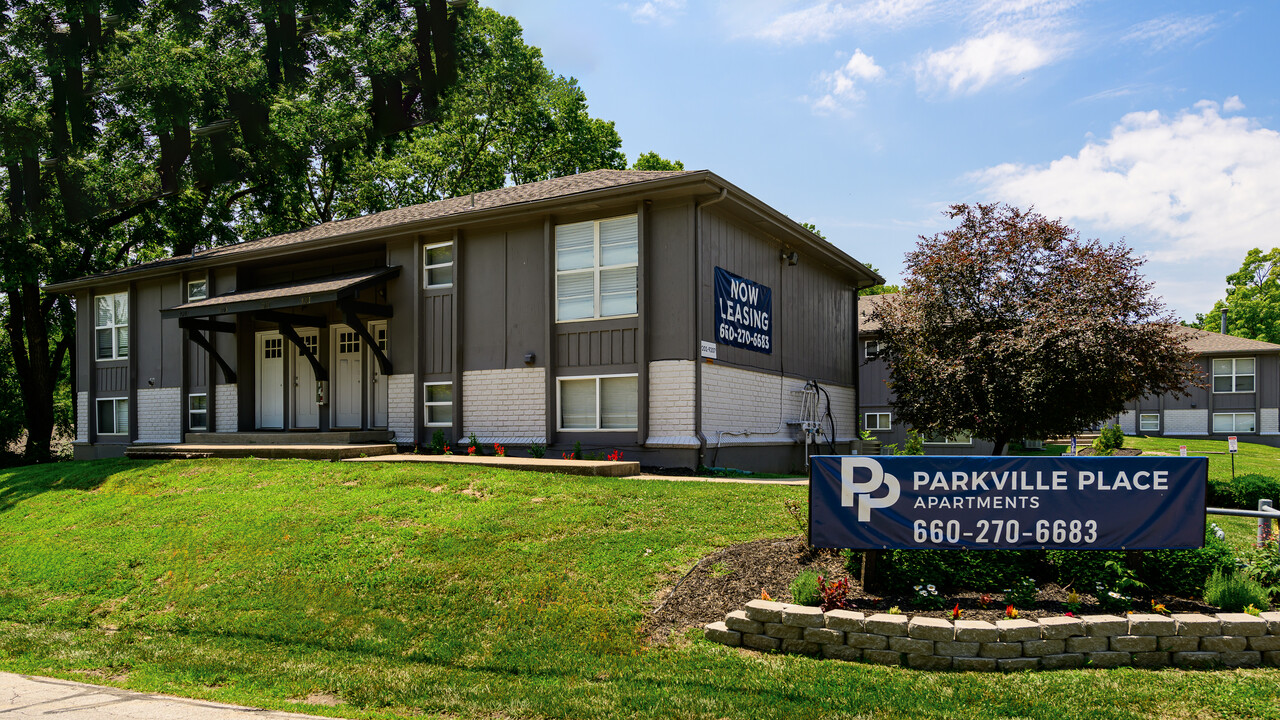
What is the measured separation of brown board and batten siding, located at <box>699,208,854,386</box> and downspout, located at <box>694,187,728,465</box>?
15cm

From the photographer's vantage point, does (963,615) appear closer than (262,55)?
Yes

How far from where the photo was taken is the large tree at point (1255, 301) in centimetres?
5356

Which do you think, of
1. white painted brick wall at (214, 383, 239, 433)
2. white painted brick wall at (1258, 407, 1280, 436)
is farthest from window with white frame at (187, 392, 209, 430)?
white painted brick wall at (1258, 407, 1280, 436)

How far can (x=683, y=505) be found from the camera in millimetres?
9812

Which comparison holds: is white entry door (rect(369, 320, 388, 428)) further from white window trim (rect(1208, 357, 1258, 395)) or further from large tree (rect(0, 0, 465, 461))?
white window trim (rect(1208, 357, 1258, 395))

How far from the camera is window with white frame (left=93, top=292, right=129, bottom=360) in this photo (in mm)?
22344

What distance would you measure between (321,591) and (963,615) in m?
5.94

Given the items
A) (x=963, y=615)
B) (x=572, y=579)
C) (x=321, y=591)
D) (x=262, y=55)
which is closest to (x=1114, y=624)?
(x=963, y=615)

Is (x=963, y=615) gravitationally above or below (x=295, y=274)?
below

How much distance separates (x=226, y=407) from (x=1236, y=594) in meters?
19.9

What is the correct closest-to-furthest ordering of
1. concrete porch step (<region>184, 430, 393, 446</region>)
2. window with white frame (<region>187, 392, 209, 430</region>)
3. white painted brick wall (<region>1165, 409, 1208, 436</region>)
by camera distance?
concrete porch step (<region>184, 430, 393, 446</region>) < window with white frame (<region>187, 392, 209, 430</region>) < white painted brick wall (<region>1165, 409, 1208, 436</region>)

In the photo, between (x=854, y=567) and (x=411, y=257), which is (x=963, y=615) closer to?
(x=854, y=567)

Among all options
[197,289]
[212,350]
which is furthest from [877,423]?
[197,289]

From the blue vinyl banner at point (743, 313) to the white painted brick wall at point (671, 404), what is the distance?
1.07 m
